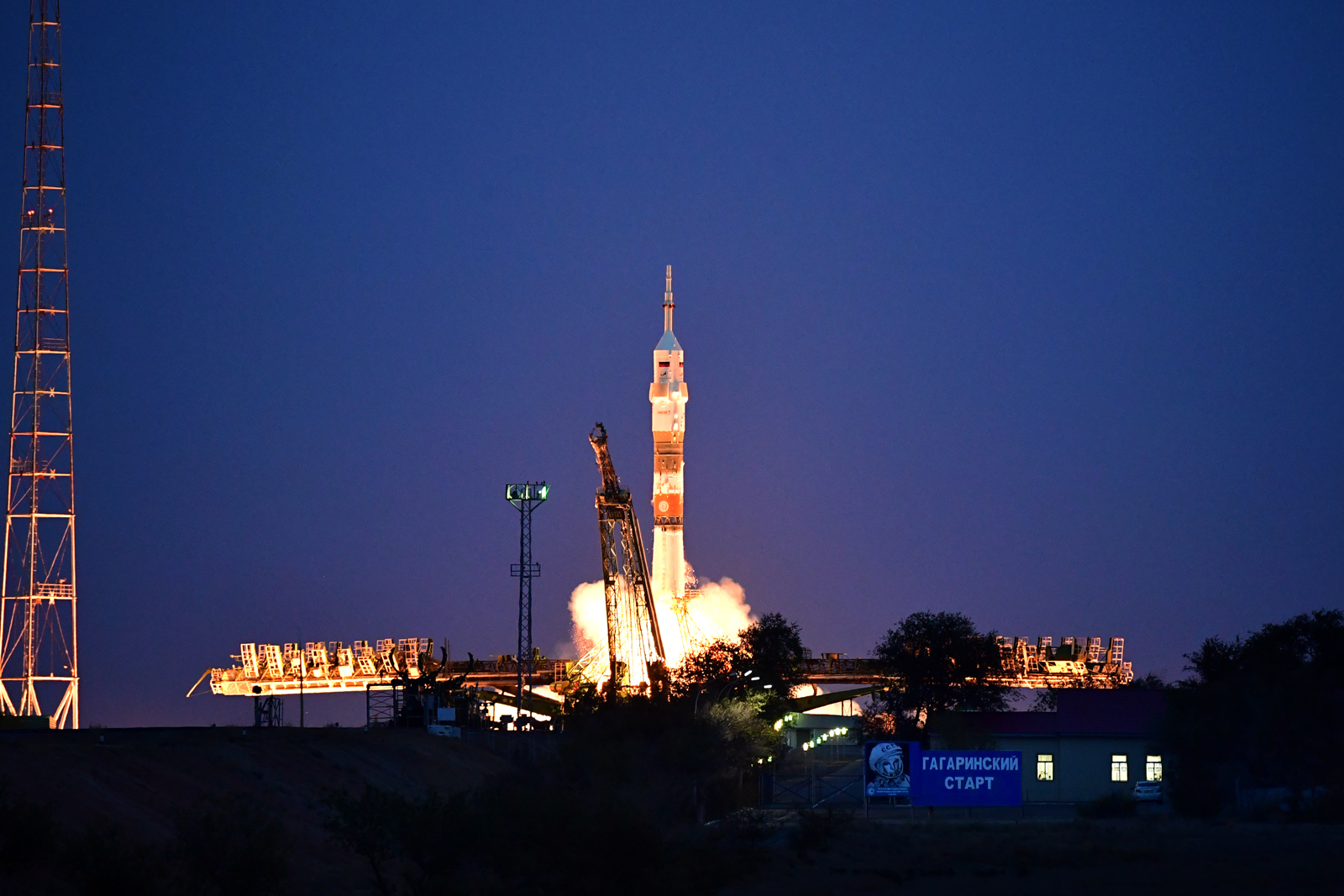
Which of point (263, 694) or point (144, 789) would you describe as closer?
point (144, 789)

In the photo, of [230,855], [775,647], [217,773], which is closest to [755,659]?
[775,647]

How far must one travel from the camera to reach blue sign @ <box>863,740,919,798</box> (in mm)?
58594

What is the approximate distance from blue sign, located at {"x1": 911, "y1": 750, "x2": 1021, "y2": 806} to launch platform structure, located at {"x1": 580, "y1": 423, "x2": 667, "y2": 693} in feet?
164

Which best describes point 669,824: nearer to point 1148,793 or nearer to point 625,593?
point 1148,793

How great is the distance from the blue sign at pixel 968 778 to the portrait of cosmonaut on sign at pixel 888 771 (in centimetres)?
44

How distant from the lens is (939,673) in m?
110

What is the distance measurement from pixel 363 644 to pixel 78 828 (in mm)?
103128

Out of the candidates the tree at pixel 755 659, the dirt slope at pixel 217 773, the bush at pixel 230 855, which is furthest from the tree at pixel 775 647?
the bush at pixel 230 855

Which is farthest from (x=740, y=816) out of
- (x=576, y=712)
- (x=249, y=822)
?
(x=576, y=712)

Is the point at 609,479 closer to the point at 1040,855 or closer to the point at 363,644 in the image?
the point at 363,644

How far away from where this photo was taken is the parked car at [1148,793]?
75312 mm

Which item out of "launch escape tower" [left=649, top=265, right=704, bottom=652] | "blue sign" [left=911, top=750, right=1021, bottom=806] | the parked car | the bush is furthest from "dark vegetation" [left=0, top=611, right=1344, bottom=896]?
"launch escape tower" [left=649, top=265, right=704, bottom=652]

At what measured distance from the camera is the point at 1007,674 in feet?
407

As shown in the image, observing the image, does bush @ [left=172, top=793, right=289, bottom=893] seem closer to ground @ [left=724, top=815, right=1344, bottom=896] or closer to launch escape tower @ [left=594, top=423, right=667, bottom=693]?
ground @ [left=724, top=815, right=1344, bottom=896]
